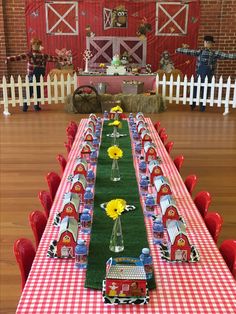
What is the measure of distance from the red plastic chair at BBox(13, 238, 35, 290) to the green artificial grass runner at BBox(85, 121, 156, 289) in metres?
0.41

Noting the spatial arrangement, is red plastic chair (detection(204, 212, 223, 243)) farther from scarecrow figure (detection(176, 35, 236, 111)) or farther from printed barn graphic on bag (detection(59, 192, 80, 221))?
scarecrow figure (detection(176, 35, 236, 111))

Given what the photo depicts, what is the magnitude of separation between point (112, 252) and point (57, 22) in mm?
9782

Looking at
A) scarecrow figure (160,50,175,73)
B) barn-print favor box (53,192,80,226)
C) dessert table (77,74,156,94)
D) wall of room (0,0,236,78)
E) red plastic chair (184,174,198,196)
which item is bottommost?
red plastic chair (184,174,198,196)

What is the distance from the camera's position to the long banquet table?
2.03m

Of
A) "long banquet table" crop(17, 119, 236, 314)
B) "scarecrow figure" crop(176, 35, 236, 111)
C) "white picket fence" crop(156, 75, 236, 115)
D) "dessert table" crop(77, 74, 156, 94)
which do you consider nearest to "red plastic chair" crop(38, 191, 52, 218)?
"long banquet table" crop(17, 119, 236, 314)

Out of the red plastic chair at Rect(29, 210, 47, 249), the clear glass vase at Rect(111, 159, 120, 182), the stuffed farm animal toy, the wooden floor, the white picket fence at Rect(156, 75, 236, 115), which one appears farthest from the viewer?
the white picket fence at Rect(156, 75, 236, 115)

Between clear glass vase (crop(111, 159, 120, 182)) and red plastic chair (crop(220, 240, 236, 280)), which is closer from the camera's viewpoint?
red plastic chair (crop(220, 240, 236, 280))

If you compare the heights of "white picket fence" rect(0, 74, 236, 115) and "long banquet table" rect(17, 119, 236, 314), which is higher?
"white picket fence" rect(0, 74, 236, 115)

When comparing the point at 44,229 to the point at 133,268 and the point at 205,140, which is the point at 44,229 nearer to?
the point at 133,268

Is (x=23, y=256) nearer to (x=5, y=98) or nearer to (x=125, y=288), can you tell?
(x=125, y=288)

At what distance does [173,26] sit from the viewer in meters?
11.3

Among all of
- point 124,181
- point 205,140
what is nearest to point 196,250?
point 124,181

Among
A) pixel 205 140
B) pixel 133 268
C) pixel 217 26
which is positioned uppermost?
pixel 217 26


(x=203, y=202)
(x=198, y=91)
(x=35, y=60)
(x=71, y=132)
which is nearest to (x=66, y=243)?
(x=203, y=202)
